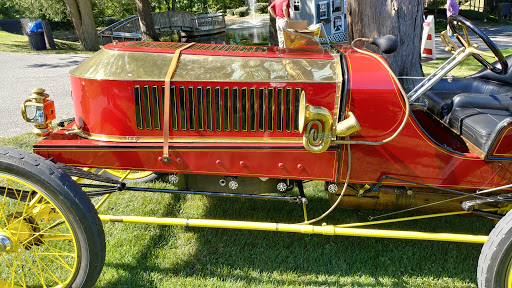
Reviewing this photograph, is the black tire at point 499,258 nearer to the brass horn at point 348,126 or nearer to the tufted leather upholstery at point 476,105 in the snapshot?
the tufted leather upholstery at point 476,105

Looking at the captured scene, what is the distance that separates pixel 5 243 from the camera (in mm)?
2191

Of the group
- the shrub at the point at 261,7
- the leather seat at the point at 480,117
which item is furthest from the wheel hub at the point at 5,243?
the shrub at the point at 261,7

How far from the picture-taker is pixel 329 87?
7.38ft

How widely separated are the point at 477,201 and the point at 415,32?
278cm

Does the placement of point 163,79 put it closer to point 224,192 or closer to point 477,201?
point 224,192

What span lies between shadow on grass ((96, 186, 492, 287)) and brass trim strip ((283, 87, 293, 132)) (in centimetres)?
103

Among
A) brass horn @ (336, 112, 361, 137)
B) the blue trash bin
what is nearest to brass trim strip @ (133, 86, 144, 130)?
brass horn @ (336, 112, 361, 137)

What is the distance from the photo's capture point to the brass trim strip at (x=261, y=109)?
7.57 ft

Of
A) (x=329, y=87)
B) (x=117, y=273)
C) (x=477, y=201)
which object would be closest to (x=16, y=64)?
(x=117, y=273)

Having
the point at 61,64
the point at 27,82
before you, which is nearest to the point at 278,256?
the point at 27,82

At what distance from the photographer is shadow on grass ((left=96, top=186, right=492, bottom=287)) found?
259 centimetres

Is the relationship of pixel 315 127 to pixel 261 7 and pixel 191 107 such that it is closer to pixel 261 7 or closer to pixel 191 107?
pixel 191 107

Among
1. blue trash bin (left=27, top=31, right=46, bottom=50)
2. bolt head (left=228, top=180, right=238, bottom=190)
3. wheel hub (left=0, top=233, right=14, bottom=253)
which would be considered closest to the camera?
wheel hub (left=0, top=233, right=14, bottom=253)

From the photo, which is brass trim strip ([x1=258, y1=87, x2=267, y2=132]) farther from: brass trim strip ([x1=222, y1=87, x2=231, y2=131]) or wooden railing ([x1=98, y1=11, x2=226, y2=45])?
wooden railing ([x1=98, y1=11, x2=226, y2=45])
